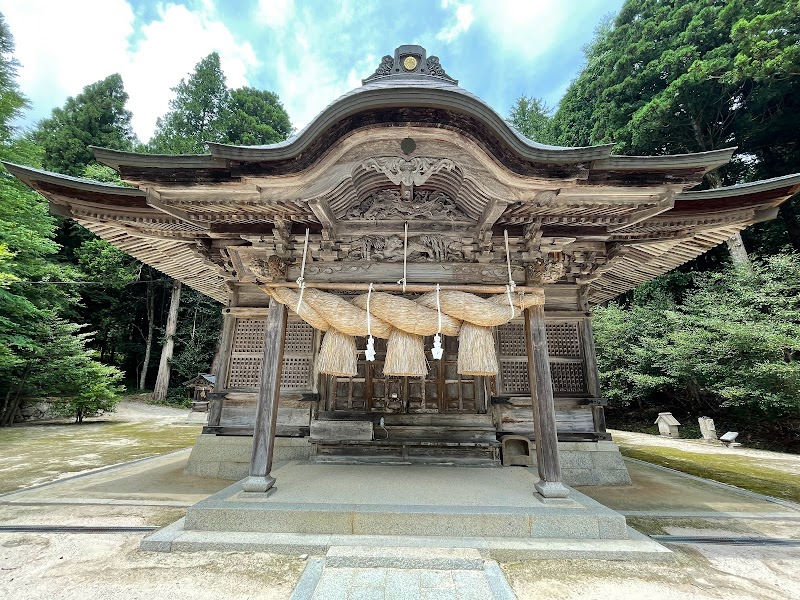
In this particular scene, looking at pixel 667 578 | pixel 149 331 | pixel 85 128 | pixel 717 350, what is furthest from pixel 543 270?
pixel 85 128

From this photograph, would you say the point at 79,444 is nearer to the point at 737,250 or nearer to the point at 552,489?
the point at 552,489

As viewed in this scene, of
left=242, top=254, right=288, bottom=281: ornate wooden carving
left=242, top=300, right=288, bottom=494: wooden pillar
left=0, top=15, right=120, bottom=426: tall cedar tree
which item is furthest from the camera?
left=0, top=15, right=120, bottom=426: tall cedar tree

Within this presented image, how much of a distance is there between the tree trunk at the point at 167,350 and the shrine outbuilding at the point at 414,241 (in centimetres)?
1931

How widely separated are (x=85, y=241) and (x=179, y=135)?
8.99 meters

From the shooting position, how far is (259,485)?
3.66 m

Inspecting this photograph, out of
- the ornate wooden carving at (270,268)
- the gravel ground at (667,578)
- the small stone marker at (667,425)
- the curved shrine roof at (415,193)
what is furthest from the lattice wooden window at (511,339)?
the small stone marker at (667,425)

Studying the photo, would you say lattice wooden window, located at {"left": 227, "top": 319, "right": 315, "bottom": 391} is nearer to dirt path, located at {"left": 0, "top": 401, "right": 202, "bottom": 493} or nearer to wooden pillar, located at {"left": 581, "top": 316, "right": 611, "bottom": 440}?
dirt path, located at {"left": 0, "top": 401, "right": 202, "bottom": 493}

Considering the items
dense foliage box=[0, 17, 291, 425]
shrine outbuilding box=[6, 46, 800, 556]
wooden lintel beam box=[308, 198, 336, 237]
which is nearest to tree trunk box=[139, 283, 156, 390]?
dense foliage box=[0, 17, 291, 425]

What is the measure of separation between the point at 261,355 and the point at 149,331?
22857 mm

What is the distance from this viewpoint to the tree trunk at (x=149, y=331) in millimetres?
23375

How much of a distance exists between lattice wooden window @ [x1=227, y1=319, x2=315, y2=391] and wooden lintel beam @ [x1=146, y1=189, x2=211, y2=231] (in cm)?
233

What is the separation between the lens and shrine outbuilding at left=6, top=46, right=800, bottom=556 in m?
3.68

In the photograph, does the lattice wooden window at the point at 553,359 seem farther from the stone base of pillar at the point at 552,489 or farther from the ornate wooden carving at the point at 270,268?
the ornate wooden carving at the point at 270,268

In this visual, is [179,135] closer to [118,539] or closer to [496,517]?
[118,539]
